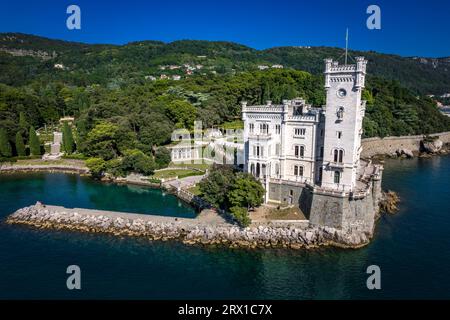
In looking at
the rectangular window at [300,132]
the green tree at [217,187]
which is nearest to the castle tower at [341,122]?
the rectangular window at [300,132]

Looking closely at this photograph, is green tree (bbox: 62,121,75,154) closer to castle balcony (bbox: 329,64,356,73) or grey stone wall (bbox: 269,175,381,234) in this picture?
grey stone wall (bbox: 269,175,381,234)

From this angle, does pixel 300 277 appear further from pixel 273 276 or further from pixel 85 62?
pixel 85 62

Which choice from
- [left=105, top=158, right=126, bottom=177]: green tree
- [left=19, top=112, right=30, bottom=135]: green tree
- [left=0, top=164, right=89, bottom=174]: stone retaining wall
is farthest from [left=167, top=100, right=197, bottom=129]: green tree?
[left=19, top=112, right=30, bottom=135]: green tree

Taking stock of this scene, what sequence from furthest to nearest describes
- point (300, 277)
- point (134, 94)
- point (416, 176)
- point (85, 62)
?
point (85, 62) → point (134, 94) → point (416, 176) → point (300, 277)

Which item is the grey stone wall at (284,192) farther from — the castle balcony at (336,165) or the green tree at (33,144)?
the green tree at (33,144)
